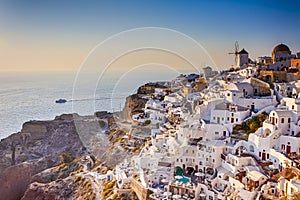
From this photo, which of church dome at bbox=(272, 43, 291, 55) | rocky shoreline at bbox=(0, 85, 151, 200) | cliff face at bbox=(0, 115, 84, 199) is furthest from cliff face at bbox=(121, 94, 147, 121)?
church dome at bbox=(272, 43, 291, 55)

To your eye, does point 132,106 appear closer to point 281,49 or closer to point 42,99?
point 281,49

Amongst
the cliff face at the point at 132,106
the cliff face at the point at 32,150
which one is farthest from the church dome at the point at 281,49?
the cliff face at the point at 32,150

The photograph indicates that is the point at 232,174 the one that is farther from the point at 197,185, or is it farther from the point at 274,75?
the point at 274,75

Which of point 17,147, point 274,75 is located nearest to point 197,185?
point 274,75

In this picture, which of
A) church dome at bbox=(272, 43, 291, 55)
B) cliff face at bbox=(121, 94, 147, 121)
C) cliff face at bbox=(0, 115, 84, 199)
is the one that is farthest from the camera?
cliff face at bbox=(121, 94, 147, 121)

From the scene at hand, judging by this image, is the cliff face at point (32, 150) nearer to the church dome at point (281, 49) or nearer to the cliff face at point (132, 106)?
the cliff face at point (132, 106)

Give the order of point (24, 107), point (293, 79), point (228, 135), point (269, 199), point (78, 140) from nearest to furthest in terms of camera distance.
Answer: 1. point (269, 199)
2. point (228, 135)
3. point (293, 79)
4. point (78, 140)
5. point (24, 107)

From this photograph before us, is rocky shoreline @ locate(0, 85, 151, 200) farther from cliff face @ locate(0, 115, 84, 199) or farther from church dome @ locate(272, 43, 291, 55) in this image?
church dome @ locate(272, 43, 291, 55)

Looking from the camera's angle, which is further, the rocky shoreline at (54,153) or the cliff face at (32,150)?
the cliff face at (32,150)
